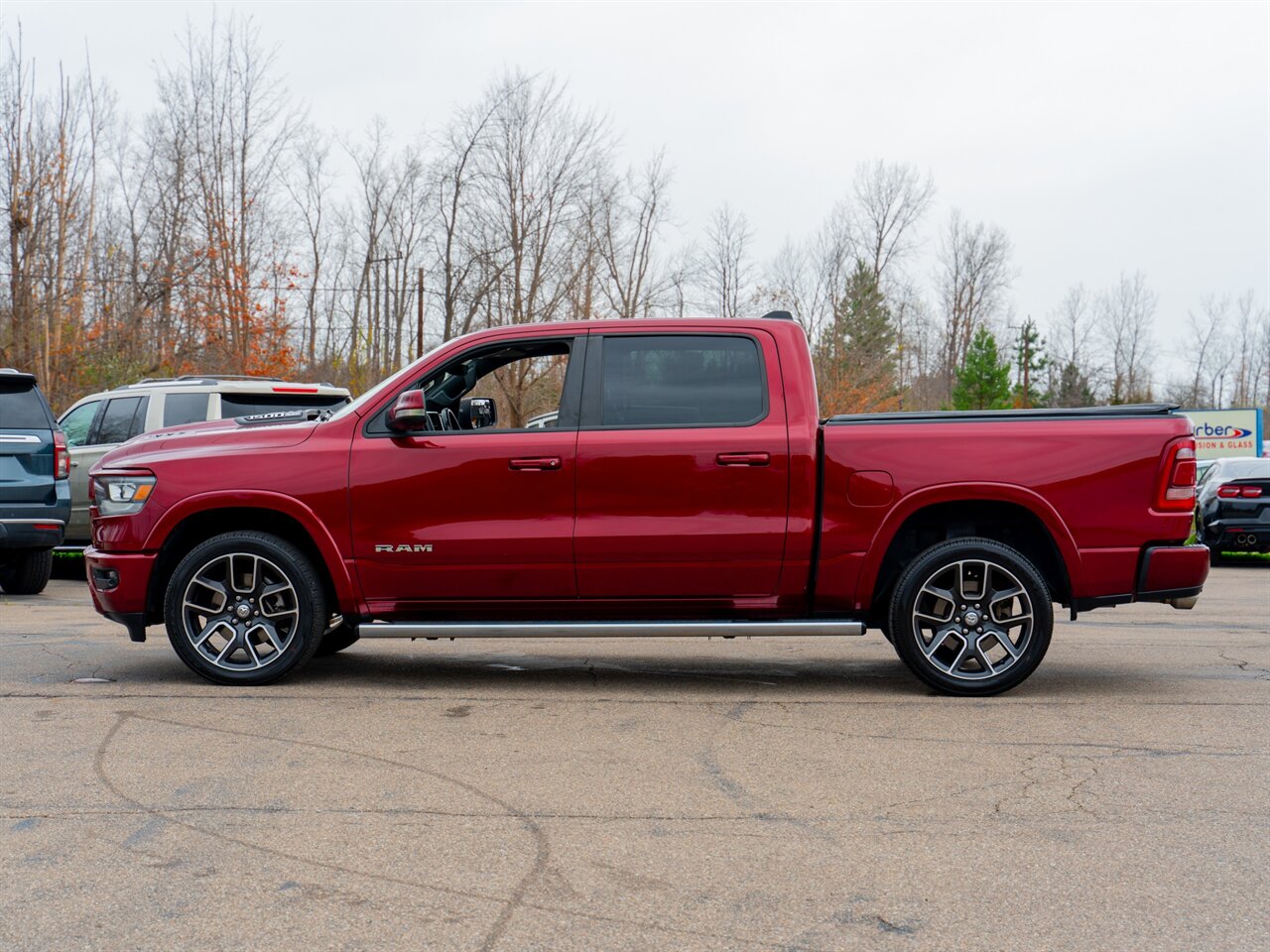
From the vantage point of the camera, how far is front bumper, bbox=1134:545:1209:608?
6.39m

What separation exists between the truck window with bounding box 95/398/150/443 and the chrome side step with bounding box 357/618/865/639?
751cm

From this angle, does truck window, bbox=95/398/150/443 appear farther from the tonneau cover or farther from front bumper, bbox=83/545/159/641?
the tonneau cover

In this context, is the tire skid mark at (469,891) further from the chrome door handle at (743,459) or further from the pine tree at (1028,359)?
the pine tree at (1028,359)

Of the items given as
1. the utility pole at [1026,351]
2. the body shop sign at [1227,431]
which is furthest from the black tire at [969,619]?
the utility pole at [1026,351]

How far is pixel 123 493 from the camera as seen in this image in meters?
6.79

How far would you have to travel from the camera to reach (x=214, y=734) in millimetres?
5570

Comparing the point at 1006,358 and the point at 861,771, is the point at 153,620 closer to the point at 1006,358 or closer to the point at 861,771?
the point at 861,771

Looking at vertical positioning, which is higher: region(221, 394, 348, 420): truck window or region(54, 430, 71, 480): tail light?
region(221, 394, 348, 420): truck window

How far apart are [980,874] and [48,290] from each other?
2810 centimetres

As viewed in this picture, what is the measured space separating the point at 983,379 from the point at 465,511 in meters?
57.4

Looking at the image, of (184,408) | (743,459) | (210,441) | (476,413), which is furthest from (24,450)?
(743,459)

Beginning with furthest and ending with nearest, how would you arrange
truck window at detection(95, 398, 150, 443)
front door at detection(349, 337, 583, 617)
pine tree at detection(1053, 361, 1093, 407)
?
pine tree at detection(1053, 361, 1093, 407)
truck window at detection(95, 398, 150, 443)
front door at detection(349, 337, 583, 617)

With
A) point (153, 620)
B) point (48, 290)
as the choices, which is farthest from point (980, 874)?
point (48, 290)

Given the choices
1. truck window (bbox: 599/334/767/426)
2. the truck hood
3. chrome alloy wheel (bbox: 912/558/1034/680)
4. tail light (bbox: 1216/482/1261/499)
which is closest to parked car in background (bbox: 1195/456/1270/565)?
tail light (bbox: 1216/482/1261/499)
